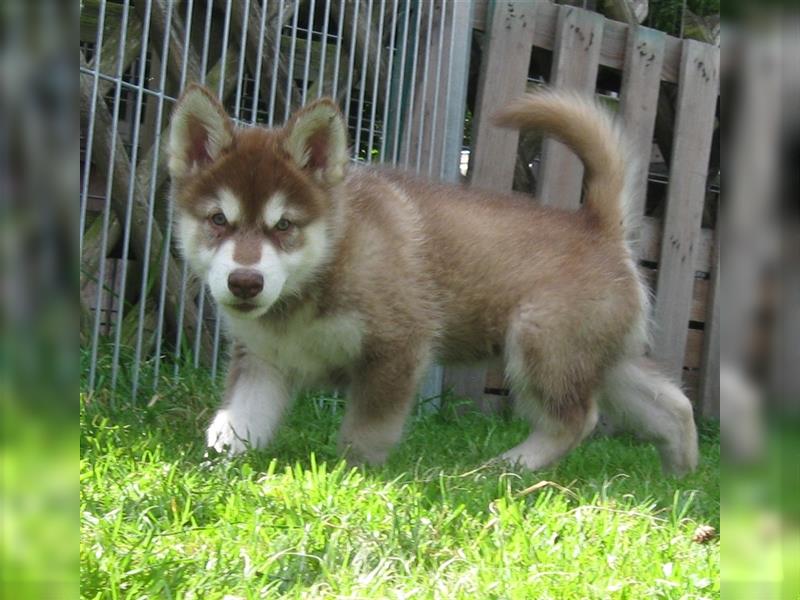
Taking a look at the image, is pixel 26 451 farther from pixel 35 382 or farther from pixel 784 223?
pixel 784 223

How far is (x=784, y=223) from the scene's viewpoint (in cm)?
43

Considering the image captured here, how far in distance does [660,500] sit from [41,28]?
267 centimetres

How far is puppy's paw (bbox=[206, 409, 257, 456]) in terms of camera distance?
320 centimetres

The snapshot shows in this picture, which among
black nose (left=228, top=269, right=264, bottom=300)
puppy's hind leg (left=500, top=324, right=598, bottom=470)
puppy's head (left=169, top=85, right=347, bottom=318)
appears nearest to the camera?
black nose (left=228, top=269, right=264, bottom=300)

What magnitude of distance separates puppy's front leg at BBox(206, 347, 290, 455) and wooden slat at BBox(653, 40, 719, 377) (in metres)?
2.70

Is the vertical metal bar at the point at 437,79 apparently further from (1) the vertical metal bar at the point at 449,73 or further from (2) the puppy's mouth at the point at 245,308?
(2) the puppy's mouth at the point at 245,308

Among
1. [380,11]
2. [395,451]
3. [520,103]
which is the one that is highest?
[380,11]

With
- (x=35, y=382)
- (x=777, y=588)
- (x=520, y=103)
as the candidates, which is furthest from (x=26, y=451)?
(x=520, y=103)

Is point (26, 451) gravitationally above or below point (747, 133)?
below

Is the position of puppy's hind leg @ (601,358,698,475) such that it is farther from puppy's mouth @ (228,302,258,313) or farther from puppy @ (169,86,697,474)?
puppy's mouth @ (228,302,258,313)

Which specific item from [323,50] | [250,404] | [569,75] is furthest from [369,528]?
[569,75]

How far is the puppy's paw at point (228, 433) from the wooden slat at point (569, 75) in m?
2.41

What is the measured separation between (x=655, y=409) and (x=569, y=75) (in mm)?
2056

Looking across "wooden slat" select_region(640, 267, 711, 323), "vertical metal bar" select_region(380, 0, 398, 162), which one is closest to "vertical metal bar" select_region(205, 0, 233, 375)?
"vertical metal bar" select_region(380, 0, 398, 162)
